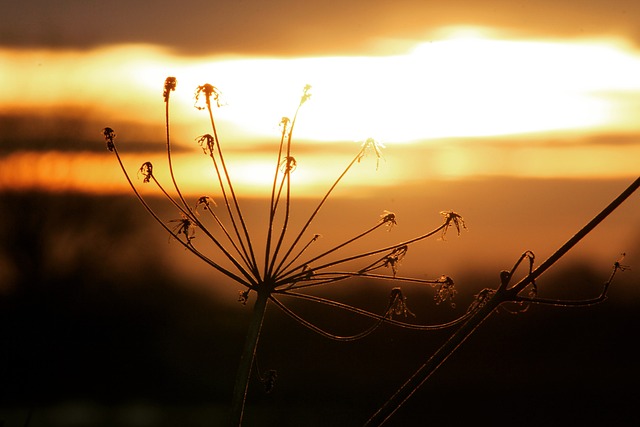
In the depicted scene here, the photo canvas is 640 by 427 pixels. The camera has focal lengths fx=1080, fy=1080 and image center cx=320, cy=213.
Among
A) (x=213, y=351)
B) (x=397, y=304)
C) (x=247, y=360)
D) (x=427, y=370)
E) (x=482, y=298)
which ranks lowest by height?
(x=427, y=370)

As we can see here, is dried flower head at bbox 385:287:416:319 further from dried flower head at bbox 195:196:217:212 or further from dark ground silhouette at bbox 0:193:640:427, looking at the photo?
dark ground silhouette at bbox 0:193:640:427

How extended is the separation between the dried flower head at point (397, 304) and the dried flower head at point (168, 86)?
1.23 metres

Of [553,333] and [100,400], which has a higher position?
[553,333]

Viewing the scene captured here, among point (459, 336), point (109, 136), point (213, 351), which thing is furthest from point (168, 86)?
point (213, 351)

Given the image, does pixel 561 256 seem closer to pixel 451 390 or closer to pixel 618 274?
pixel 618 274

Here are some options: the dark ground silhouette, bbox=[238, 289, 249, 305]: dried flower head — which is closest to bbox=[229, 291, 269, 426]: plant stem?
bbox=[238, 289, 249, 305]: dried flower head

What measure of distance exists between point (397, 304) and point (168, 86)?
4.30 feet

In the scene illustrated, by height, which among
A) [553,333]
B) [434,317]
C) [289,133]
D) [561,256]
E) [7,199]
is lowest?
[561,256]

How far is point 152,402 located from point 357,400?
7.67 meters

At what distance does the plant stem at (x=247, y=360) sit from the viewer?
3.70 meters

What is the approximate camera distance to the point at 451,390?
150 ft

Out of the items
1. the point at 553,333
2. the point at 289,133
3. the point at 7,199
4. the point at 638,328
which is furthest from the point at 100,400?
the point at 289,133

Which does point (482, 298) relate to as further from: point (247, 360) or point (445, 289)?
point (247, 360)

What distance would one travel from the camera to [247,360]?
13.1 feet
